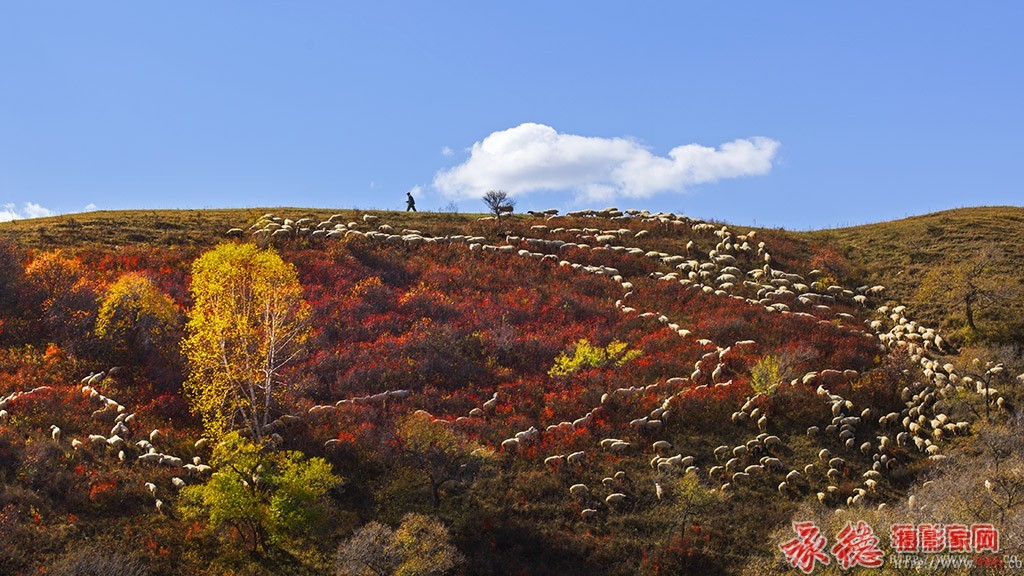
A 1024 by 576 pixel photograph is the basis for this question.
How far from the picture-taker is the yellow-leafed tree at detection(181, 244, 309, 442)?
28516 mm

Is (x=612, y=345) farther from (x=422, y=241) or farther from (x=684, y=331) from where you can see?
(x=422, y=241)

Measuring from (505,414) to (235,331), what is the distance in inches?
464

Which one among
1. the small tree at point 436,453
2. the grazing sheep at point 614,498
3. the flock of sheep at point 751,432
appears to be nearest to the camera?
the grazing sheep at point 614,498

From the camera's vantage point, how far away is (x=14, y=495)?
77.8 feet

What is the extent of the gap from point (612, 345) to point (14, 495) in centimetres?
2525

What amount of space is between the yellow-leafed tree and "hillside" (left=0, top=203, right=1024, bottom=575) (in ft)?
2.46

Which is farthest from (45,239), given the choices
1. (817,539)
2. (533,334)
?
(817,539)

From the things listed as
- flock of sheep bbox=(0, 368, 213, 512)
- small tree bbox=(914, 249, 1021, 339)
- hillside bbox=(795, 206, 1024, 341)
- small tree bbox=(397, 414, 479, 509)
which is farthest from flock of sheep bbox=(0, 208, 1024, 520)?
hillside bbox=(795, 206, 1024, 341)

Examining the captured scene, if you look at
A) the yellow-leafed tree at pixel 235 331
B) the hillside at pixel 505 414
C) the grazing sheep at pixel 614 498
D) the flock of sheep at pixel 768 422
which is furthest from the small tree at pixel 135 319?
the grazing sheep at pixel 614 498

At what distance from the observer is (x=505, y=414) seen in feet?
104

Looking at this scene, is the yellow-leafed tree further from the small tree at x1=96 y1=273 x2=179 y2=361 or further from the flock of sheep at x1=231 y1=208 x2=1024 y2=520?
the small tree at x1=96 y1=273 x2=179 y2=361

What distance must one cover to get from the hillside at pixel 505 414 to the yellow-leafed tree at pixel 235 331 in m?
0.75

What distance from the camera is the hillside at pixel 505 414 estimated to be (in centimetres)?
2342

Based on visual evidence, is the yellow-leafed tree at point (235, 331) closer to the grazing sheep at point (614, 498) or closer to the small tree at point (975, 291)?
the grazing sheep at point (614, 498)
